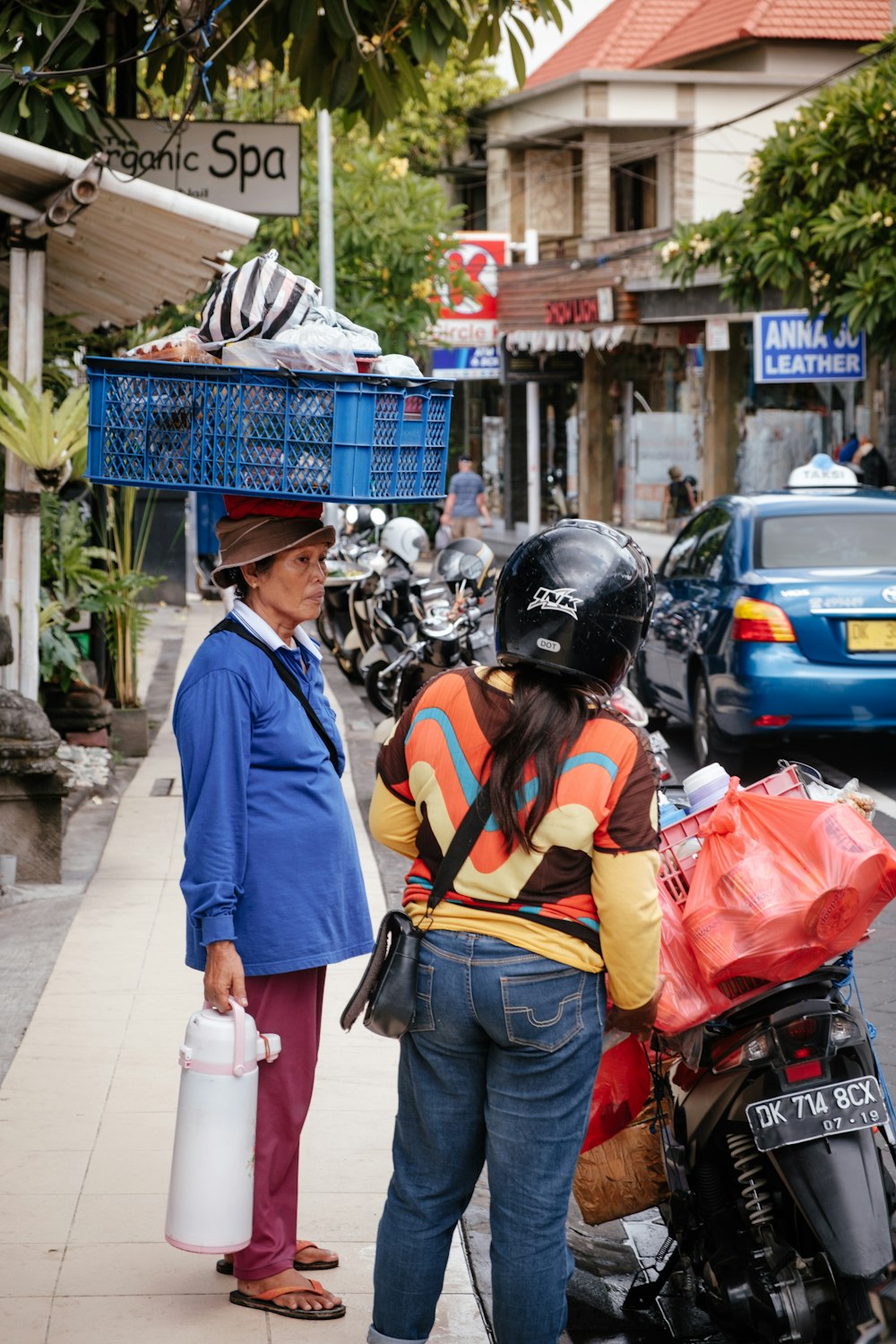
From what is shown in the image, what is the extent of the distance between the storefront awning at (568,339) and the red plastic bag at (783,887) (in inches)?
1104

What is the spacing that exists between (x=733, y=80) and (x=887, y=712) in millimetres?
24871

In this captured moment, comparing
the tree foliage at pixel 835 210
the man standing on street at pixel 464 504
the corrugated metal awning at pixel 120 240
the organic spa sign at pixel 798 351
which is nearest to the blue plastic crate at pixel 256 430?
the corrugated metal awning at pixel 120 240

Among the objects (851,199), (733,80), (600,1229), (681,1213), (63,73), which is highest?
(733,80)

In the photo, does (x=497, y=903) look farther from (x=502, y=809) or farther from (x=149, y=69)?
(x=149, y=69)

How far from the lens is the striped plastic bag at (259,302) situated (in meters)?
3.56

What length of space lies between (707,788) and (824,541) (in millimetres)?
6227

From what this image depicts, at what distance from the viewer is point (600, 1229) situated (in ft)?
13.7

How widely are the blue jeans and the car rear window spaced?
6.58 meters

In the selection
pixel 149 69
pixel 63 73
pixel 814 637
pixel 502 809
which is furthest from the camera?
pixel 814 637

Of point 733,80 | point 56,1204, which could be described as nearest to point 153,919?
point 56,1204

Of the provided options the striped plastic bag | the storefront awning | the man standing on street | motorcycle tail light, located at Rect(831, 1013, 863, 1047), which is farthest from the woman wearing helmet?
the storefront awning

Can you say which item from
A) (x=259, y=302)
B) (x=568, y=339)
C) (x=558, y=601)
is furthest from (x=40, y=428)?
(x=568, y=339)

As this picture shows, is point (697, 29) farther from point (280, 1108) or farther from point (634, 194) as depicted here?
point (280, 1108)

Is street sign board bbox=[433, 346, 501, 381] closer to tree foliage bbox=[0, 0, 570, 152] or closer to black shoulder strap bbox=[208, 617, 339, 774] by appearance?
tree foliage bbox=[0, 0, 570, 152]
